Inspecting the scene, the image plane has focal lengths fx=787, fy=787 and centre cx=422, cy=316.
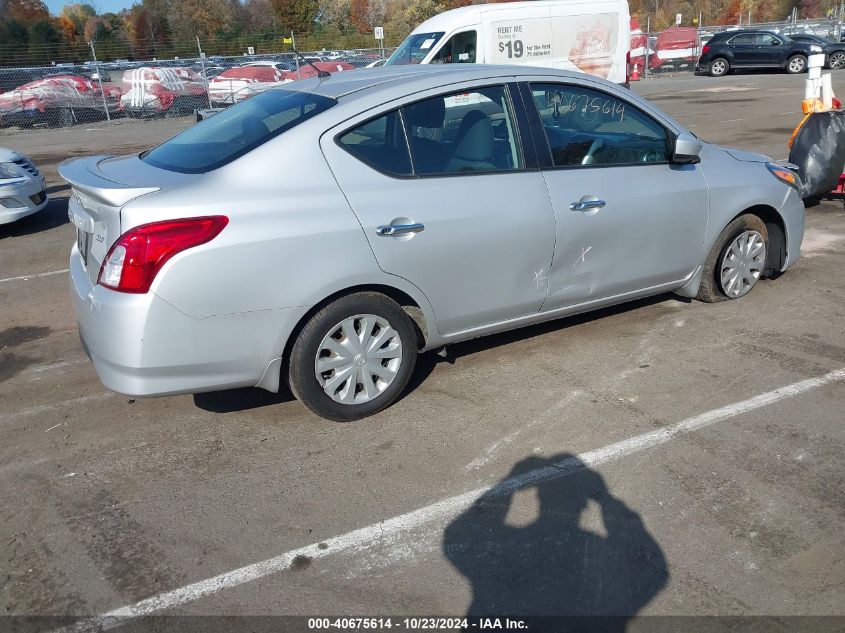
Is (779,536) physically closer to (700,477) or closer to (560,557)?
(700,477)

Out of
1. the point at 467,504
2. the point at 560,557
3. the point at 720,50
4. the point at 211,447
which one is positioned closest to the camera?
the point at 560,557

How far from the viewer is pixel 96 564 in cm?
314

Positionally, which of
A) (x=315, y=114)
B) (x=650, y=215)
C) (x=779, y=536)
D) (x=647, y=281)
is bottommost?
(x=779, y=536)

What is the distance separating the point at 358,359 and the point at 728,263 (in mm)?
2985

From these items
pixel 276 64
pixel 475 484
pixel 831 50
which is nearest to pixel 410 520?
pixel 475 484

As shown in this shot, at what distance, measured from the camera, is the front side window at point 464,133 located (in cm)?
426

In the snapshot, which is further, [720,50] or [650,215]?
[720,50]

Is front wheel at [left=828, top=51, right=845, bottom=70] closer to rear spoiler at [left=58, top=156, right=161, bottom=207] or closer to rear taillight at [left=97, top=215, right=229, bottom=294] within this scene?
rear spoiler at [left=58, top=156, right=161, bottom=207]

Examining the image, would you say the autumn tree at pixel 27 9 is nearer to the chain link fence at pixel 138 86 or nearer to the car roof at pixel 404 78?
the chain link fence at pixel 138 86

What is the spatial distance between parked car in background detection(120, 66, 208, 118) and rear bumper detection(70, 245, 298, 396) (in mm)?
A: 22142

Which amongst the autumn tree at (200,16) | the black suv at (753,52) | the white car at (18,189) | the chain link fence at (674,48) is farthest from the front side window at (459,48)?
the autumn tree at (200,16)

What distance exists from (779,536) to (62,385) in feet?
13.3

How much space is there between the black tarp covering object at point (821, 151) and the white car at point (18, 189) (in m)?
8.64

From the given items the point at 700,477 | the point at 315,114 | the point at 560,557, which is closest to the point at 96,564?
the point at 560,557
